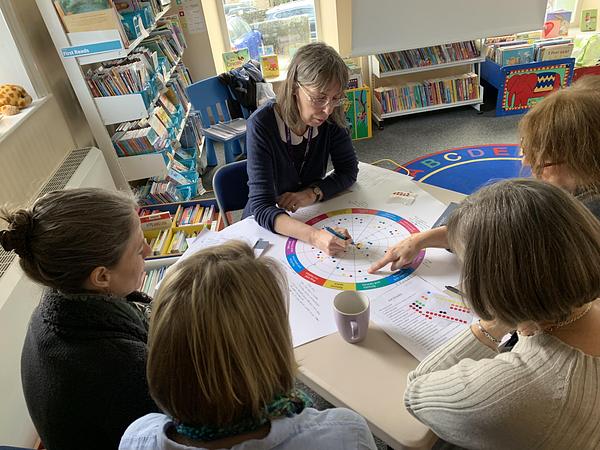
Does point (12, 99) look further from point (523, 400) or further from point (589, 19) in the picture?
point (589, 19)

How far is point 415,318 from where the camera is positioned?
1047 millimetres

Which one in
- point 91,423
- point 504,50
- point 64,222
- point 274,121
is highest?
point 64,222

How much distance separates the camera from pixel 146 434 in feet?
2.18

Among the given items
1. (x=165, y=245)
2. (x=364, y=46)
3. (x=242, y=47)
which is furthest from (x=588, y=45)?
(x=165, y=245)

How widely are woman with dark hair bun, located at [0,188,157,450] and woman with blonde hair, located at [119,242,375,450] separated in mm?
256

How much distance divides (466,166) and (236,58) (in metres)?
2.42

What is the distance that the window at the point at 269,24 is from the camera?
432 centimetres

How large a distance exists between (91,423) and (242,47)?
4.17 meters

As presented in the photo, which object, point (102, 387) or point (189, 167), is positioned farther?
point (189, 167)

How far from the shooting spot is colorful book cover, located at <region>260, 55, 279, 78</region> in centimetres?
432

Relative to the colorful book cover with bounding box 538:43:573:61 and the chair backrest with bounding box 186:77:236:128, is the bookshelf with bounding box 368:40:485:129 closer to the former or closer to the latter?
the colorful book cover with bounding box 538:43:573:61

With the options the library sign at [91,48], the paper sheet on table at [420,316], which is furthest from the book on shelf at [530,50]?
the paper sheet on table at [420,316]

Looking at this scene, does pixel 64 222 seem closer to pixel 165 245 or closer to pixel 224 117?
pixel 165 245

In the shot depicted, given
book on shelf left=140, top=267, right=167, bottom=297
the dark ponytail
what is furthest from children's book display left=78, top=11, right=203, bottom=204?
the dark ponytail
